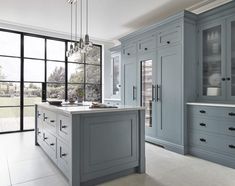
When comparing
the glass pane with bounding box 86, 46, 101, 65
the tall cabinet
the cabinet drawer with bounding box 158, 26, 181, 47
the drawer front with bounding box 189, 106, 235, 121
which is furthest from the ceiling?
the drawer front with bounding box 189, 106, 235, 121

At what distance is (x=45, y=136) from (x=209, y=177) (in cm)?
262

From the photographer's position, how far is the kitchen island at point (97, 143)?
80.2 inches

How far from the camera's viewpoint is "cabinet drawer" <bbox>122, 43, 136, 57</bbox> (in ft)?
14.8

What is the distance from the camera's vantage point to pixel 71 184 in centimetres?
202

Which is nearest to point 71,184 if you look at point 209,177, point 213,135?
point 209,177

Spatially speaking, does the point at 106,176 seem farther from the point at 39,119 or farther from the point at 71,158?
the point at 39,119

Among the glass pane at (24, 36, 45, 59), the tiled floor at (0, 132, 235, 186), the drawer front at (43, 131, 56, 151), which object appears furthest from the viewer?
the glass pane at (24, 36, 45, 59)

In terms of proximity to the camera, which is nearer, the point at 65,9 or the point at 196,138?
the point at 196,138

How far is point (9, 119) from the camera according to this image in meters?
5.03

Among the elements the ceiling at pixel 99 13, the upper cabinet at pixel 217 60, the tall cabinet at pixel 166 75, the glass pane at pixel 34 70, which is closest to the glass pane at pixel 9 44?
the glass pane at pixel 34 70

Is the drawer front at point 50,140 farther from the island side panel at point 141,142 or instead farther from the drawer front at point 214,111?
the drawer front at point 214,111

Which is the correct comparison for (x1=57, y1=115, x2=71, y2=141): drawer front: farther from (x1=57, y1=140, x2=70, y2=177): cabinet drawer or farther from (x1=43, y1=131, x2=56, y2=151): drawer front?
(x1=43, y1=131, x2=56, y2=151): drawer front

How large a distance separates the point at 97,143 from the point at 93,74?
4.35 meters

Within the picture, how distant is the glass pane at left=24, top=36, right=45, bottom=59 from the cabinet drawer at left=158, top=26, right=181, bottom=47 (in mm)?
3518
